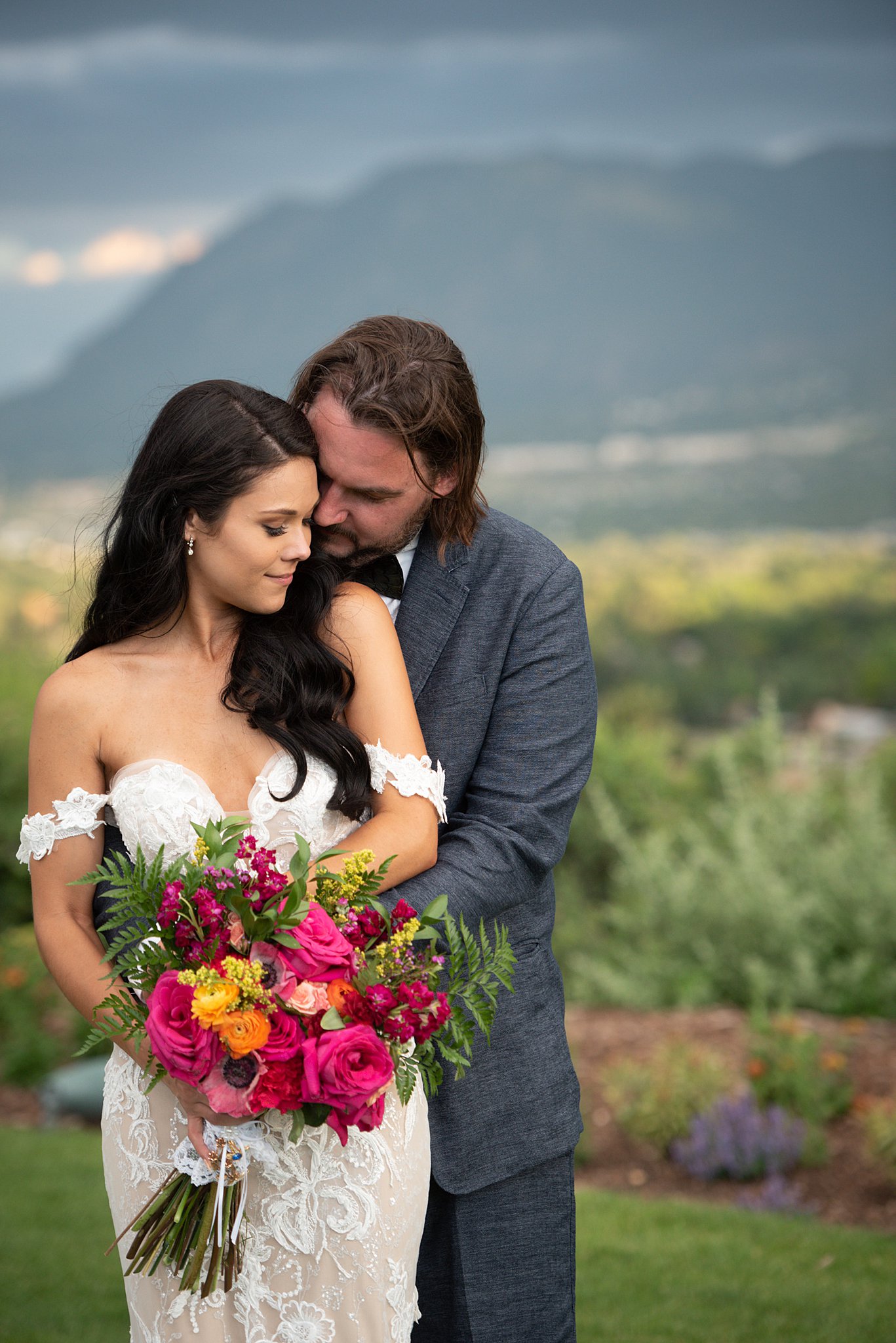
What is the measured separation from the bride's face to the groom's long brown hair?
0.21 m

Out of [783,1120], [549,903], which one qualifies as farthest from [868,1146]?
[549,903]

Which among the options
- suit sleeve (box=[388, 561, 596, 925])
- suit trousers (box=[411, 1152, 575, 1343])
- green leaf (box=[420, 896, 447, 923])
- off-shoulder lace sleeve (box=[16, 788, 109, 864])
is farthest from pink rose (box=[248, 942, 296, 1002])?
suit trousers (box=[411, 1152, 575, 1343])

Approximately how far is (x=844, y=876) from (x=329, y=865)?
529 cm

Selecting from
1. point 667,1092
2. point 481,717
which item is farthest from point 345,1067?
point 667,1092

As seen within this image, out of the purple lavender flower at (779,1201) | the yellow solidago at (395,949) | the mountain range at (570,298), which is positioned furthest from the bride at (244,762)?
the mountain range at (570,298)

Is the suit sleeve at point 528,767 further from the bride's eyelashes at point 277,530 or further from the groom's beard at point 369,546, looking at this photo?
the bride's eyelashes at point 277,530

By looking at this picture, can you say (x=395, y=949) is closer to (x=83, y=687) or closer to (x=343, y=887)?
(x=343, y=887)

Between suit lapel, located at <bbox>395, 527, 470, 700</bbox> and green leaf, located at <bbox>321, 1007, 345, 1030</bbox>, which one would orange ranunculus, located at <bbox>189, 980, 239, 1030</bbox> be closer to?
green leaf, located at <bbox>321, 1007, 345, 1030</bbox>

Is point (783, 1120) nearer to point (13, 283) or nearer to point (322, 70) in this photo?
point (13, 283)

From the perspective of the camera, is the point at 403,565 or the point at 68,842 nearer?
the point at 68,842

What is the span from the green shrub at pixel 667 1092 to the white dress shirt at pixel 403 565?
11.4 feet

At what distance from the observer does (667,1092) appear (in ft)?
17.8

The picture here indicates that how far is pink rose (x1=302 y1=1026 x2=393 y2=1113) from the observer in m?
1.82

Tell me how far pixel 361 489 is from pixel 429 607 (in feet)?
1.03
